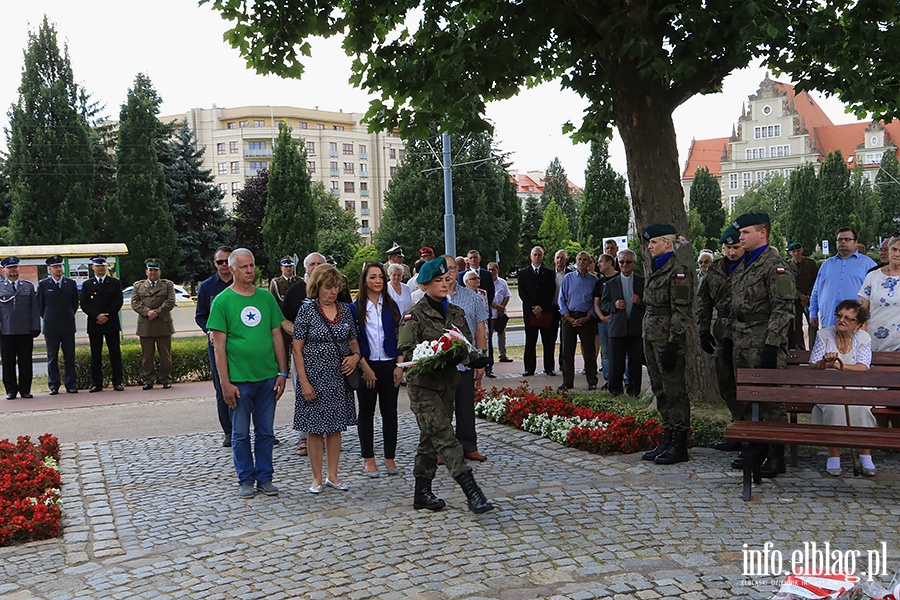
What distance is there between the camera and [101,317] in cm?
1420

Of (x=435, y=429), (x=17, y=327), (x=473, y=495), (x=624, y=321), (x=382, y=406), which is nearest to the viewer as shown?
(x=473, y=495)

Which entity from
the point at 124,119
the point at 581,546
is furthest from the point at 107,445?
the point at 124,119

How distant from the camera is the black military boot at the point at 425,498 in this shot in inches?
259

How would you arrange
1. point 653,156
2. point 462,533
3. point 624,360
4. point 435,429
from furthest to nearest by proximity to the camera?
point 624,360, point 653,156, point 435,429, point 462,533

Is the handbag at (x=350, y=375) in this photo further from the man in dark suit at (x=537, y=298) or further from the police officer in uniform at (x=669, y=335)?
the man in dark suit at (x=537, y=298)

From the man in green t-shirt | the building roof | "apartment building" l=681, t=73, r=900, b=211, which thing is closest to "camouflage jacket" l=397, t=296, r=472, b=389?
the man in green t-shirt

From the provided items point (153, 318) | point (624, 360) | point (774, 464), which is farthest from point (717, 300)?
point (153, 318)

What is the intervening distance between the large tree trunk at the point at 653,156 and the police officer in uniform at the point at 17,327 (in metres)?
10.2

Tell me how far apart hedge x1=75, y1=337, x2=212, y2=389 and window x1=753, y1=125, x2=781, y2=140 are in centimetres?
11813

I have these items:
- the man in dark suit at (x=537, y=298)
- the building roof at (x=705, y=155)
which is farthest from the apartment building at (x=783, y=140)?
the man in dark suit at (x=537, y=298)

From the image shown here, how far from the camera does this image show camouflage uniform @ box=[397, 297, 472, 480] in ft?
21.1

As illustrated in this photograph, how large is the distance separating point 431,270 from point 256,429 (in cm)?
218

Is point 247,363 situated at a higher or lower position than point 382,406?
higher

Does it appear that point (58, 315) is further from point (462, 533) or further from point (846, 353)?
point (846, 353)
